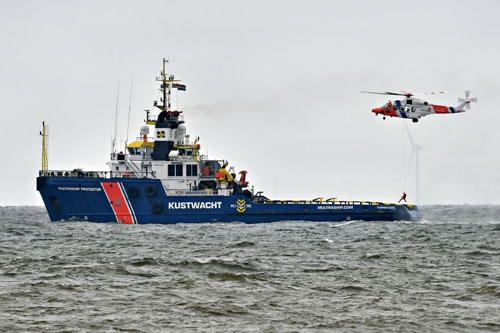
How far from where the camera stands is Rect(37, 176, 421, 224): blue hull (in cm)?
4931

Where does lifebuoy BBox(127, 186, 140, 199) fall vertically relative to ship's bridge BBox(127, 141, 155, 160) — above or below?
below

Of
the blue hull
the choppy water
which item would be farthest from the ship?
the choppy water

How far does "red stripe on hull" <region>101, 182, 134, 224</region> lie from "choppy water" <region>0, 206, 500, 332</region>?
42.7ft

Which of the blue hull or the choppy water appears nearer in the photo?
the choppy water

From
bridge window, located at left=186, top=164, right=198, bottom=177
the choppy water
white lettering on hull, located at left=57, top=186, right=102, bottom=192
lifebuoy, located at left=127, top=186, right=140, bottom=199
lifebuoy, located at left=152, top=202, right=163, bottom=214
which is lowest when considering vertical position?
the choppy water

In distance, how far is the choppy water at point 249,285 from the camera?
15.6 m

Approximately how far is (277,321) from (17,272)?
1090 centimetres

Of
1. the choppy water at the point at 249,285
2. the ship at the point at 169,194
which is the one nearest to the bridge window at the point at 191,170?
the ship at the point at 169,194

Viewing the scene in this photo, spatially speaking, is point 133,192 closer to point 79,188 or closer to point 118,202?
point 118,202

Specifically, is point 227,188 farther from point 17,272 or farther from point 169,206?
point 17,272

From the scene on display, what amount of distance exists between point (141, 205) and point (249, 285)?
3026 centimetres

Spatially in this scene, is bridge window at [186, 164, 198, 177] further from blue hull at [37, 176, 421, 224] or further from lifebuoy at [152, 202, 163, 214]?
lifebuoy at [152, 202, 163, 214]

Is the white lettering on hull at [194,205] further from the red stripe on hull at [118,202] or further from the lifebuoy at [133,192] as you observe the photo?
the red stripe on hull at [118,202]

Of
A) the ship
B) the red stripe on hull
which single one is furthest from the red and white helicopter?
the red stripe on hull
